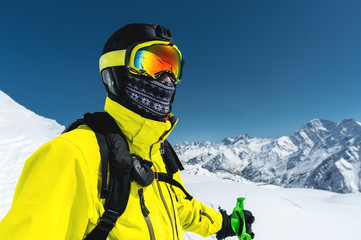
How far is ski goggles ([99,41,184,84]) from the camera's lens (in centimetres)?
203

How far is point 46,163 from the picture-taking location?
112 centimetres

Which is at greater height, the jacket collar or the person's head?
the person's head

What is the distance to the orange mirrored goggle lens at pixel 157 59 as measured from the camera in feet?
6.87

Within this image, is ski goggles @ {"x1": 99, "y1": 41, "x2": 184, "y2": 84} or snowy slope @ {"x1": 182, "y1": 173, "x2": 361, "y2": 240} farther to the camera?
snowy slope @ {"x1": 182, "y1": 173, "x2": 361, "y2": 240}

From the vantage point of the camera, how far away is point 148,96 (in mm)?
2041

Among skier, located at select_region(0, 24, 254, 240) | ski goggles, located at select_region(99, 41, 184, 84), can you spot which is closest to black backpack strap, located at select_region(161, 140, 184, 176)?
skier, located at select_region(0, 24, 254, 240)

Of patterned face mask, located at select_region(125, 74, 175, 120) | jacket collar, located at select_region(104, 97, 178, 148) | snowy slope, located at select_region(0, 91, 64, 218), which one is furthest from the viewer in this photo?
snowy slope, located at select_region(0, 91, 64, 218)

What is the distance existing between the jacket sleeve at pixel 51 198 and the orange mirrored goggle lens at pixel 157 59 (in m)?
1.18

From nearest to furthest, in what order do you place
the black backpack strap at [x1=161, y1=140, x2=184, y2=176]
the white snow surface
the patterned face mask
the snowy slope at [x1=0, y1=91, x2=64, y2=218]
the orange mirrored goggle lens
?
the patterned face mask, the orange mirrored goggle lens, the black backpack strap at [x1=161, y1=140, x2=184, y2=176], the white snow surface, the snowy slope at [x1=0, y1=91, x2=64, y2=218]

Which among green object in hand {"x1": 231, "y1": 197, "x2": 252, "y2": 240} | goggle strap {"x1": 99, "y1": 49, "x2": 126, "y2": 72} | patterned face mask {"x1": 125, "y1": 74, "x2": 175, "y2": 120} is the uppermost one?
goggle strap {"x1": 99, "y1": 49, "x2": 126, "y2": 72}

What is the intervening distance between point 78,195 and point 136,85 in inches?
46.7

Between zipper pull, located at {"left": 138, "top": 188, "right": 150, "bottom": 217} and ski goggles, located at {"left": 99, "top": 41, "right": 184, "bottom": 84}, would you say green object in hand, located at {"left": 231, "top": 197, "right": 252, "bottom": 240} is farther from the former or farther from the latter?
ski goggles, located at {"left": 99, "top": 41, "right": 184, "bottom": 84}

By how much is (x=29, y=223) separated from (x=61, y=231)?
190 millimetres

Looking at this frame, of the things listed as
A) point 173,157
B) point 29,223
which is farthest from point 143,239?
point 173,157
